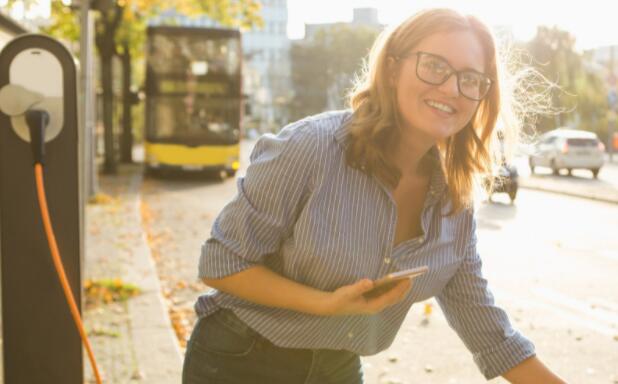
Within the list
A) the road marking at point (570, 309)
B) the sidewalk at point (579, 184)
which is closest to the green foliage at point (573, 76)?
the sidewalk at point (579, 184)

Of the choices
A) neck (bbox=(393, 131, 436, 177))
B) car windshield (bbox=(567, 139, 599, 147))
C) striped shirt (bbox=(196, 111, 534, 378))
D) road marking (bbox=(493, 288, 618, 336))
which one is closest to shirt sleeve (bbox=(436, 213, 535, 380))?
striped shirt (bbox=(196, 111, 534, 378))

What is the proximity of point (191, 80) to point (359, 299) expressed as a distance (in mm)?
22288

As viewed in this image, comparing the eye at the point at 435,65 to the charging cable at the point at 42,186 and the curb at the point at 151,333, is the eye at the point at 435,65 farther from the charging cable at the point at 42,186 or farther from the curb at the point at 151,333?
the curb at the point at 151,333

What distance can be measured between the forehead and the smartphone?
56cm

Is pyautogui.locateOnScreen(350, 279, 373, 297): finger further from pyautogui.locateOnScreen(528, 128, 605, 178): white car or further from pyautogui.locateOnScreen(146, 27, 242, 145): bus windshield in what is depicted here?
pyautogui.locateOnScreen(528, 128, 605, 178): white car

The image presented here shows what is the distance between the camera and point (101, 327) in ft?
20.0

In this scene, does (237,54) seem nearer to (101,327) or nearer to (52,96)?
(101,327)

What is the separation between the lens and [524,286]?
29.2 feet

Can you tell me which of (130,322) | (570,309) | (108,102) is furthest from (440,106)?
(108,102)

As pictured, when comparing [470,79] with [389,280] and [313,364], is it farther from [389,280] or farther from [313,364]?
[313,364]

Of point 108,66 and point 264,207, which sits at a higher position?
point 264,207

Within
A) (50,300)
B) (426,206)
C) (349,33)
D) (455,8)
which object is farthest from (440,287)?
(349,33)

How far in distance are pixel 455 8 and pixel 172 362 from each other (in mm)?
3472

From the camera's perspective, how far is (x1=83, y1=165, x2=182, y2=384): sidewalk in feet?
16.6
